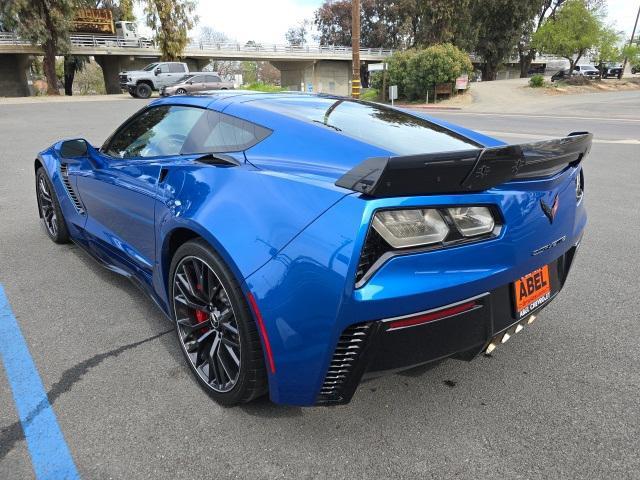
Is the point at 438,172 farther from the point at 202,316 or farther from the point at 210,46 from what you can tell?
the point at 210,46

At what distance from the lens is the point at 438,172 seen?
167 centimetres

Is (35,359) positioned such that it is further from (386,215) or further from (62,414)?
(386,215)

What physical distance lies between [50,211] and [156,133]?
2.06 meters

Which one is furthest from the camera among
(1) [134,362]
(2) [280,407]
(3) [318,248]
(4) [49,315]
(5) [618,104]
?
(5) [618,104]

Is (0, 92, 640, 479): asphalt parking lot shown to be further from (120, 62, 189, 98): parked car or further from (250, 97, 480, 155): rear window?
(120, 62, 189, 98): parked car

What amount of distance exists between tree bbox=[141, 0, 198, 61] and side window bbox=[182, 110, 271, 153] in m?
43.0

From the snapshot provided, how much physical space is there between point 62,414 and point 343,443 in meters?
1.27

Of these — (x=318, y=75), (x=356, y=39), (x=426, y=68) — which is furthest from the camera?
(x=318, y=75)

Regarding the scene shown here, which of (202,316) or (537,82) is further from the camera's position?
(537,82)

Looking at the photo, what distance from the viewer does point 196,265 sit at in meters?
2.23

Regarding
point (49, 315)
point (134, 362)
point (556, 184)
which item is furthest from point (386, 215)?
point (49, 315)

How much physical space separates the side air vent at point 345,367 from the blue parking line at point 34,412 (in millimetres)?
1015

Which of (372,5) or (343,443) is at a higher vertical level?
(372,5)

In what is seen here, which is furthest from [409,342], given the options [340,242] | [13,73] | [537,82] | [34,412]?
[13,73]
